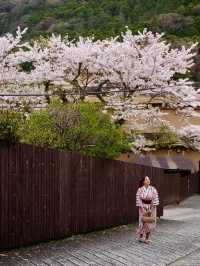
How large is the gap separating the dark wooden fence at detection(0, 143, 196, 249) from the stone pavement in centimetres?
33

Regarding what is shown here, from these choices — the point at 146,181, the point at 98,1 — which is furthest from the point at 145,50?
the point at 98,1

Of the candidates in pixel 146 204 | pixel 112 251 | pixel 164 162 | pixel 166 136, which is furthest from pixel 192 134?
pixel 112 251

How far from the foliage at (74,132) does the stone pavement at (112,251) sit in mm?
2569

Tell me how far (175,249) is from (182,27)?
164ft

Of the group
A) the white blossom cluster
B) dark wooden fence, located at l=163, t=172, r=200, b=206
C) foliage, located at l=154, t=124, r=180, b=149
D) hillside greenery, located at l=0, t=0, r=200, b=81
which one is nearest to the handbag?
the white blossom cluster

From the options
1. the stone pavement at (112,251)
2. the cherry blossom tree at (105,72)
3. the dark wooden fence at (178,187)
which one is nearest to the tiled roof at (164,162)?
the dark wooden fence at (178,187)

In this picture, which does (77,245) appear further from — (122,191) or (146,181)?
(122,191)

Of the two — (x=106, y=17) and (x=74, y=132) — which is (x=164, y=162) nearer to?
(x=74, y=132)

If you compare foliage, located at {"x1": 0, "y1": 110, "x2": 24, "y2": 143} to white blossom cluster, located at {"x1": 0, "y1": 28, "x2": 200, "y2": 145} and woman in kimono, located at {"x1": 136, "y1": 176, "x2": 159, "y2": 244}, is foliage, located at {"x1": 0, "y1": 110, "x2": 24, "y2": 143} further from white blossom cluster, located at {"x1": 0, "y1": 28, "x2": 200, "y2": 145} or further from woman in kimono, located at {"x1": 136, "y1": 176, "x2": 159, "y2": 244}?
white blossom cluster, located at {"x1": 0, "y1": 28, "x2": 200, "y2": 145}

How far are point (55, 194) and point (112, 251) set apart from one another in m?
1.83

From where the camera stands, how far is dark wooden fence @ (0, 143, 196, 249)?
10.6m

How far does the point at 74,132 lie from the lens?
16328mm

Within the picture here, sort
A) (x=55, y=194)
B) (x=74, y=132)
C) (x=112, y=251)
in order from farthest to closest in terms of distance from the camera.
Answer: (x=74, y=132), (x=55, y=194), (x=112, y=251)

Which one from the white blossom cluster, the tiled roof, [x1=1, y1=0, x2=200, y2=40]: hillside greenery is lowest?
the tiled roof
